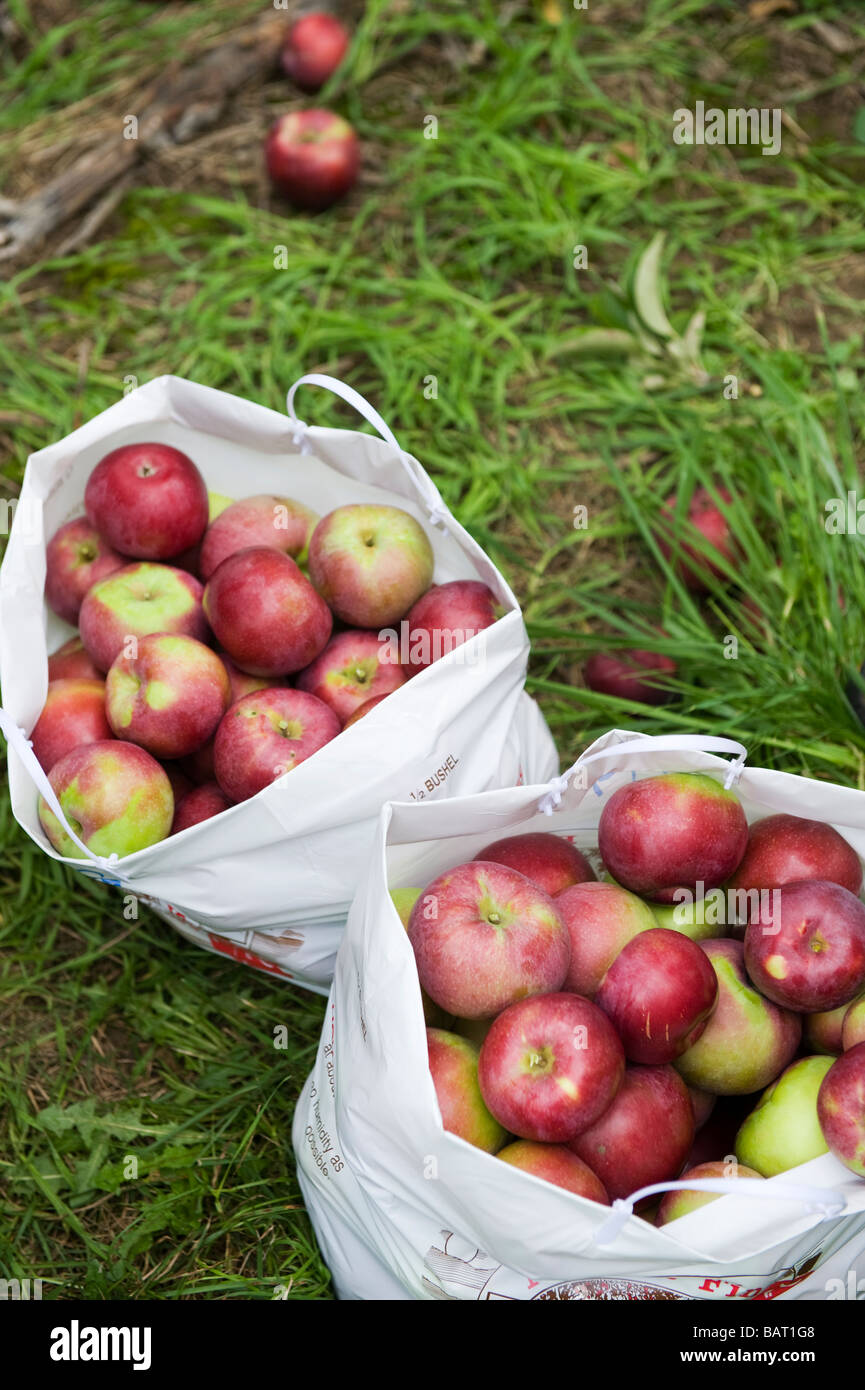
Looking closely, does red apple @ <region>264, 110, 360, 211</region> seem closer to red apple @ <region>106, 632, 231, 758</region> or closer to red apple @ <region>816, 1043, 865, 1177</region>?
red apple @ <region>106, 632, 231, 758</region>

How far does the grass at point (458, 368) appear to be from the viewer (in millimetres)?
2154

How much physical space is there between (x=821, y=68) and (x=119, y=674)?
9.89 ft

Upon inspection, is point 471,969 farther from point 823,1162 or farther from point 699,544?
point 699,544

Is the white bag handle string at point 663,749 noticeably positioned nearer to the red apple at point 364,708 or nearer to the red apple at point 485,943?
the red apple at point 485,943

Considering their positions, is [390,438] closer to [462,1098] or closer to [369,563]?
[369,563]

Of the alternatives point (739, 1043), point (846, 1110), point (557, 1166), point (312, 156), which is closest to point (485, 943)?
point (557, 1166)

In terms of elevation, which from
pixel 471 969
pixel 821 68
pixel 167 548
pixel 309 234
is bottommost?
pixel 471 969

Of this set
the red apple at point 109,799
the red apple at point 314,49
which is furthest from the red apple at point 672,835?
the red apple at point 314,49

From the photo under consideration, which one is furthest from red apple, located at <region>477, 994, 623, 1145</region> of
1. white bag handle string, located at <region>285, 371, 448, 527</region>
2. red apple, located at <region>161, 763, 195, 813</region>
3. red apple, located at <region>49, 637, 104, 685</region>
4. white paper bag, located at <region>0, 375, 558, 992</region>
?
red apple, located at <region>49, 637, 104, 685</region>

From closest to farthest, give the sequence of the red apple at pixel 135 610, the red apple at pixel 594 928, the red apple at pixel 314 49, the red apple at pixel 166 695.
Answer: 1. the red apple at pixel 594 928
2. the red apple at pixel 166 695
3. the red apple at pixel 135 610
4. the red apple at pixel 314 49

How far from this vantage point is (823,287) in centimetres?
325

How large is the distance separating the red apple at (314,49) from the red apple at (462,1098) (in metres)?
3.00

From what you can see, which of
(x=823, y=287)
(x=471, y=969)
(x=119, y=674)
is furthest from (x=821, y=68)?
(x=471, y=969)
